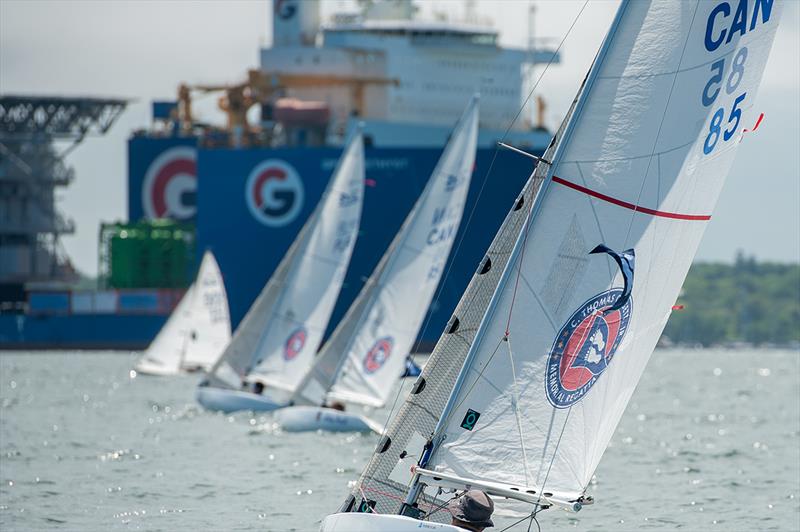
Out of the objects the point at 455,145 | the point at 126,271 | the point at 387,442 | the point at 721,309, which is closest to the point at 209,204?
the point at 126,271

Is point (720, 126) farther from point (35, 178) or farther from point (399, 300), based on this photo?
point (35, 178)

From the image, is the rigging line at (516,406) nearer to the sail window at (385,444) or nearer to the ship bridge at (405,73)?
the sail window at (385,444)

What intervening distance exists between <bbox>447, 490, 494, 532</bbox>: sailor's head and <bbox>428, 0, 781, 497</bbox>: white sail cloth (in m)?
0.22

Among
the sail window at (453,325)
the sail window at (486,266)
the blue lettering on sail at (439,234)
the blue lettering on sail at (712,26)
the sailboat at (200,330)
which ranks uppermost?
the blue lettering on sail at (712,26)

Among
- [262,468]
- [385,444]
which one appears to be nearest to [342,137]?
[262,468]

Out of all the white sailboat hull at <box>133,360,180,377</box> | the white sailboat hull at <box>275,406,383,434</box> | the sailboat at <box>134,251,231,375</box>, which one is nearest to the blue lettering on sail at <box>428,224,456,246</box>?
the white sailboat hull at <box>275,406,383,434</box>

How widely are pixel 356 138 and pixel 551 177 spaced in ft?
73.2

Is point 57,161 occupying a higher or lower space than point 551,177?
lower

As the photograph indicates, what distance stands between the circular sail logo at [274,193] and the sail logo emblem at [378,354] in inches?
1211

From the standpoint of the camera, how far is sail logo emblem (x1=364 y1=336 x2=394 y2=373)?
1136 inches

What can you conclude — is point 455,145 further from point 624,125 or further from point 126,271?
point 126,271

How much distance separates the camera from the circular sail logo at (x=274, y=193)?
196 ft

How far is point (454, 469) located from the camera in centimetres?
1350

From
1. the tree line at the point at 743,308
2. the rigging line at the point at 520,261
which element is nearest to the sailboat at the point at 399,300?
the rigging line at the point at 520,261
